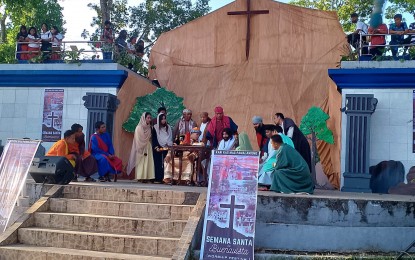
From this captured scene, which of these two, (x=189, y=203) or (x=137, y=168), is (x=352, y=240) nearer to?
(x=189, y=203)

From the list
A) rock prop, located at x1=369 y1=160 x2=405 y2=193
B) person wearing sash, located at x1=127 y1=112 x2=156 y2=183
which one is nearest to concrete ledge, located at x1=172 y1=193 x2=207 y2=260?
person wearing sash, located at x1=127 y1=112 x2=156 y2=183

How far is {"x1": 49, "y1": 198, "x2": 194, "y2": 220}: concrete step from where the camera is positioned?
7.57m

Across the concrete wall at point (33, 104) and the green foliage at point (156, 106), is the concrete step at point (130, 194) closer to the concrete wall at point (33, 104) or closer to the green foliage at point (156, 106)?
the concrete wall at point (33, 104)

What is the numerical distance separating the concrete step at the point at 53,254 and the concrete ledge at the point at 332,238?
158 cm

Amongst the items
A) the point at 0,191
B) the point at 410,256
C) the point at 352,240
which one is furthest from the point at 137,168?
the point at 410,256

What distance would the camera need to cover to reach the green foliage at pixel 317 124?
474 inches

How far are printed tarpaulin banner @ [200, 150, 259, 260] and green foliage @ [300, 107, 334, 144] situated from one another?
5414mm

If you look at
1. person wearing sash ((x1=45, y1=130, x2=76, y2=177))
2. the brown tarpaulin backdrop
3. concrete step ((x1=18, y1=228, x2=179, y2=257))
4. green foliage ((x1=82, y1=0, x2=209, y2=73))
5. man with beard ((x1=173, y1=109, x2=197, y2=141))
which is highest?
green foliage ((x1=82, y1=0, x2=209, y2=73))

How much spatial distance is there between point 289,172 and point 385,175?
126 inches

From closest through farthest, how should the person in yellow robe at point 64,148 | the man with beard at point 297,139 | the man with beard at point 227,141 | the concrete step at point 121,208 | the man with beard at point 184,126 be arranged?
1. the concrete step at point 121,208
2. the person in yellow robe at point 64,148
3. the man with beard at point 297,139
4. the man with beard at point 227,141
5. the man with beard at point 184,126

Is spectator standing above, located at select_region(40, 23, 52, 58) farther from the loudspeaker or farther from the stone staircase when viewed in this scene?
the stone staircase

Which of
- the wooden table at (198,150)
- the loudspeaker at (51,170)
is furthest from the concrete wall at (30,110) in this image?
the loudspeaker at (51,170)

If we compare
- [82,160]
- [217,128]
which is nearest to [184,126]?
[217,128]

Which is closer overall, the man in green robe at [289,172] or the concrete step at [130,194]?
the concrete step at [130,194]
